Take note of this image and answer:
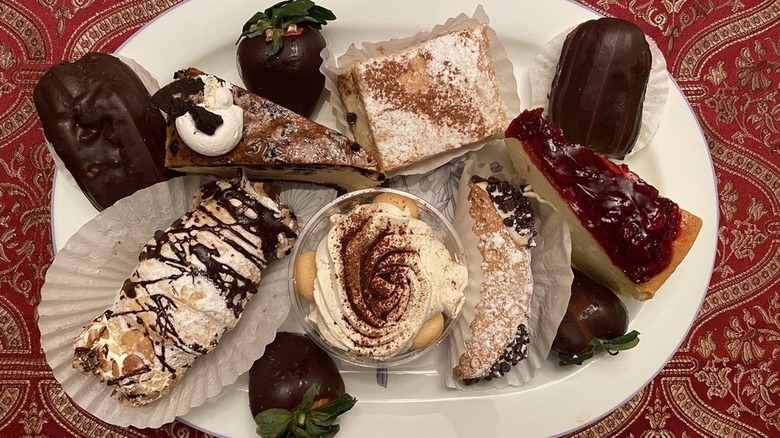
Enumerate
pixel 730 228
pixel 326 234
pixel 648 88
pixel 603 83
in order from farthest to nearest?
pixel 730 228 → pixel 648 88 → pixel 326 234 → pixel 603 83

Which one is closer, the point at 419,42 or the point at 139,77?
the point at 139,77

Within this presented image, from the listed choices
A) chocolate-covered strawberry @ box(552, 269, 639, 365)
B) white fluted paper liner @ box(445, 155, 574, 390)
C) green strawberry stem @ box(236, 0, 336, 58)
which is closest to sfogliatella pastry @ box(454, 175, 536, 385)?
white fluted paper liner @ box(445, 155, 574, 390)

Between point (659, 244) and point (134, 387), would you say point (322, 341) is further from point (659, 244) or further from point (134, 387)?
point (659, 244)

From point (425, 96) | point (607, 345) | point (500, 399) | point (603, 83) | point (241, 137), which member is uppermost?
point (603, 83)

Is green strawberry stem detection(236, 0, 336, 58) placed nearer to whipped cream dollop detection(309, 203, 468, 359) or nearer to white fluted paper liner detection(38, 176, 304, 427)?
white fluted paper liner detection(38, 176, 304, 427)

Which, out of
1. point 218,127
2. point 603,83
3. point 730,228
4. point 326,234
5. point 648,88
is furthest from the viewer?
point 730,228

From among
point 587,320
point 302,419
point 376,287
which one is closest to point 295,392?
point 302,419

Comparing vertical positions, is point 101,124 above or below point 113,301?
above

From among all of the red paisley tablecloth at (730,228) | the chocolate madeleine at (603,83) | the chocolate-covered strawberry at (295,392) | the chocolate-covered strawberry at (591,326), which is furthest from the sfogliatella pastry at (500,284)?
the red paisley tablecloth at (730,228)

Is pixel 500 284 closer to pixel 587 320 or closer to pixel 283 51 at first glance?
pixel 587 320
